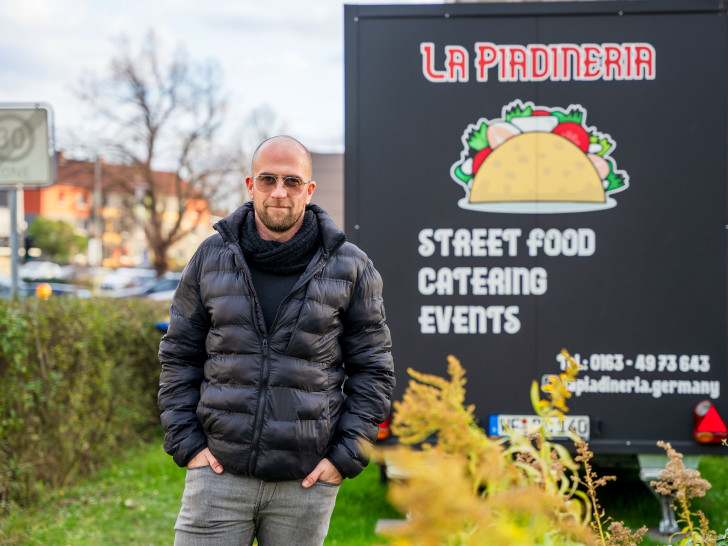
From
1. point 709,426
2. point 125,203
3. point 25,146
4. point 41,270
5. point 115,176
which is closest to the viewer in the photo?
point 709,426

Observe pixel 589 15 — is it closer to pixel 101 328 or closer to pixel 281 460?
pixel 281 460

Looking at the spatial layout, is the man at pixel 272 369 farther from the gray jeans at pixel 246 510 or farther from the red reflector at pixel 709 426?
the red reflector at pixel 709 426

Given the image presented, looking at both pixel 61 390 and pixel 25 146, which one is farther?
pixel 25 146

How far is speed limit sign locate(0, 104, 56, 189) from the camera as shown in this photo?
602 centimetres

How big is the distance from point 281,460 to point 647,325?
9.18 feet

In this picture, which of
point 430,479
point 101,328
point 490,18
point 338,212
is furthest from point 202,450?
point 338,212

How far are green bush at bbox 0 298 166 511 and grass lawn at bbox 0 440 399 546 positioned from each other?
16cm

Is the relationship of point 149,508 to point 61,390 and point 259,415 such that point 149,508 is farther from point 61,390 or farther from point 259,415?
point 259,415

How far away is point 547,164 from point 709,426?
1702 mm

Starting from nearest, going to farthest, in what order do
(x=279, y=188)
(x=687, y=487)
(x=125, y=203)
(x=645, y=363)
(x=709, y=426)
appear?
1. (x=687, y=487)
2. (x=279, y=188)
3. (x=709, y=426)
4. (x=645, y=363)
5. (x=125, y=203)

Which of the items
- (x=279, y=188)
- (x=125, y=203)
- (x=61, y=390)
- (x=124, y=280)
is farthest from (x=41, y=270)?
(x=279, y=188)

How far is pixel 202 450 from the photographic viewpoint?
258 cm

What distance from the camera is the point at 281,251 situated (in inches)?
102

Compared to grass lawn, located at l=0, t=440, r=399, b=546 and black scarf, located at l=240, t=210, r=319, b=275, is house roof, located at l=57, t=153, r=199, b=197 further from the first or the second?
black scarf, located at l=240, t=210, r=319, b=275
